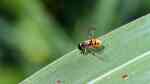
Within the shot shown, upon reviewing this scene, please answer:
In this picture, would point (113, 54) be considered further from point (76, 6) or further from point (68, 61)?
point (76, 6)

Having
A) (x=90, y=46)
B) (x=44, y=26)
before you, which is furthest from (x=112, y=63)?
(x=44, y=26)

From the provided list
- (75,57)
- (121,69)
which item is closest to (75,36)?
(75,57)

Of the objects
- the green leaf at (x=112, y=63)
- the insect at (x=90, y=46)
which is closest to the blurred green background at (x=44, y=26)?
the insect at (x=90, y=46)

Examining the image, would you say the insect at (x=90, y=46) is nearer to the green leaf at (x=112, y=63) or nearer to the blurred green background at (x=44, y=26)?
the green leaf at (x=112, y=63)

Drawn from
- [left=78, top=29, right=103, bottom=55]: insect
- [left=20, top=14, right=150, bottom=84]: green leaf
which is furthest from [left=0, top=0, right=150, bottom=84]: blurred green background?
[left=20, top=14, right=150, bottom=84]: green leaf

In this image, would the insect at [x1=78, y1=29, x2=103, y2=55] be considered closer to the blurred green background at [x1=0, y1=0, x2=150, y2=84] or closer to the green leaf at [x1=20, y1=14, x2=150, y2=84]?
the green leaf at [x1=20, y1=14, x2=150, y2=84]

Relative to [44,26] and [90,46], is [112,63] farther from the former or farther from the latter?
[44,26]
